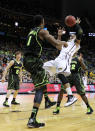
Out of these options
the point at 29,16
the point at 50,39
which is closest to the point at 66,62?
the point at 50,39

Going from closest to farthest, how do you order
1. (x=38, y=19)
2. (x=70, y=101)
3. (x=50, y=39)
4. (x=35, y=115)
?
(x=50, y=39)
(x=35, y=115)
(x=38, y=19)
(x=70, y=101)

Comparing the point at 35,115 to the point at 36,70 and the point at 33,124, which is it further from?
the point at 36,70

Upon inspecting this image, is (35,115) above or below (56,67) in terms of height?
below

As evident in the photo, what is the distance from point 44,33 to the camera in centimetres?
357

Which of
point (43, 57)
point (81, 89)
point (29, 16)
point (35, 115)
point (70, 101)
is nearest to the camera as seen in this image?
point (35, 115)

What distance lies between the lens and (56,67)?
425cm

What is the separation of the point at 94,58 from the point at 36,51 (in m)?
24.6

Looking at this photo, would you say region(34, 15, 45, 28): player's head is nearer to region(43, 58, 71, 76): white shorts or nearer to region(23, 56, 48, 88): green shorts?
region(23, 56, 48, 88): green shorts

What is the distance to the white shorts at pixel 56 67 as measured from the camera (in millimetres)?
4125

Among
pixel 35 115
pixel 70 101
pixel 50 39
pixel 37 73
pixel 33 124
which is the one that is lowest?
pixel 33 124

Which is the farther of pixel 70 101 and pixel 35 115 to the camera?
pixel 70 101

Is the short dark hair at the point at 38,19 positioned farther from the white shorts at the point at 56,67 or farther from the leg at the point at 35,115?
the leg at the point at 35,115

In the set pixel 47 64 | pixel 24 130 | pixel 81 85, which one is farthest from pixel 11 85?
pixel 24 130

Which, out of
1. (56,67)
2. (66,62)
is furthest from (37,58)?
(66,62)
